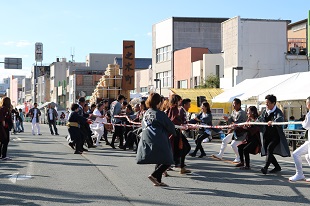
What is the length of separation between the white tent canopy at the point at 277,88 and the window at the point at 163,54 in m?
28.6

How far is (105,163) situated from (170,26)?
4301cm

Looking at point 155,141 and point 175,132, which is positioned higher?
point 175,132

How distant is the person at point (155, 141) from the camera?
395 inches

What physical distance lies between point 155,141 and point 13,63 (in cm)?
3951

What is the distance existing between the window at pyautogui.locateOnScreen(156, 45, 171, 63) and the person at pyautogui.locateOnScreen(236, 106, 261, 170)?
43.4 meters

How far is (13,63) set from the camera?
1864 inches

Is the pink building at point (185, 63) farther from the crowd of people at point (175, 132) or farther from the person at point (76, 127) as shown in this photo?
the person at point (76, 127)

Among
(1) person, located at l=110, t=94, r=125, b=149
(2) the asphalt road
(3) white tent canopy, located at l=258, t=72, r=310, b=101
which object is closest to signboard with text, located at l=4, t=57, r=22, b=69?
(1) person, located at l=110, t=94, r=125, b=149

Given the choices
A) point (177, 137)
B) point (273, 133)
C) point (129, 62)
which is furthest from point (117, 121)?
point (129, 62)

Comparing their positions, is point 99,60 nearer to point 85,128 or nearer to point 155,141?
point 85,128

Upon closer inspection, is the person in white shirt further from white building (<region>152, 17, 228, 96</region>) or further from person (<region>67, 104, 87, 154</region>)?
white building (<region>152, 17, 228, 96</region>)

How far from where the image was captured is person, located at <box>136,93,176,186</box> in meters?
10.0

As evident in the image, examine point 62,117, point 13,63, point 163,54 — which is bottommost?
point 62,117

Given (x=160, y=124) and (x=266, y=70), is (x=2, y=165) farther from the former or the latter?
(x=266, y=70)
